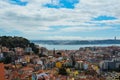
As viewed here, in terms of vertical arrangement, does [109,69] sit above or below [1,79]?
below

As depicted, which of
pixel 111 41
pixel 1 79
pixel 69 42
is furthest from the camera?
pixel 69 42

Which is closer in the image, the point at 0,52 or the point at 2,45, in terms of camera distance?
the point at 0,52

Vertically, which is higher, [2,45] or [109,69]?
[2,45]

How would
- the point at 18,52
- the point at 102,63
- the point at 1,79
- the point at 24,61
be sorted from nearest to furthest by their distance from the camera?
1. the point at 1,79
2. the point at 24,61
3. the point at 18,52
4. the point at 102,63

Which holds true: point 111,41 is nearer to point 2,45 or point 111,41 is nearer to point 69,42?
point 69,42

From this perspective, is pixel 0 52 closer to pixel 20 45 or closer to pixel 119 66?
pixel 20 45

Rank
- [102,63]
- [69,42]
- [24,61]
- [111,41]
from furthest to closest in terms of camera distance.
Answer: [69,42] < [111,41] < [102,63] < [24,61]

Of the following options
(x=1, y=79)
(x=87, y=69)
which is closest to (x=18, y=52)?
(x=87, y=69)

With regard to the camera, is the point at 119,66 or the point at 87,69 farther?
the point at 119,66

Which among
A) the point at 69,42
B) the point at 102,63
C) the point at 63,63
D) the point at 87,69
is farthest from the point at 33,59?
the point at 69,42
